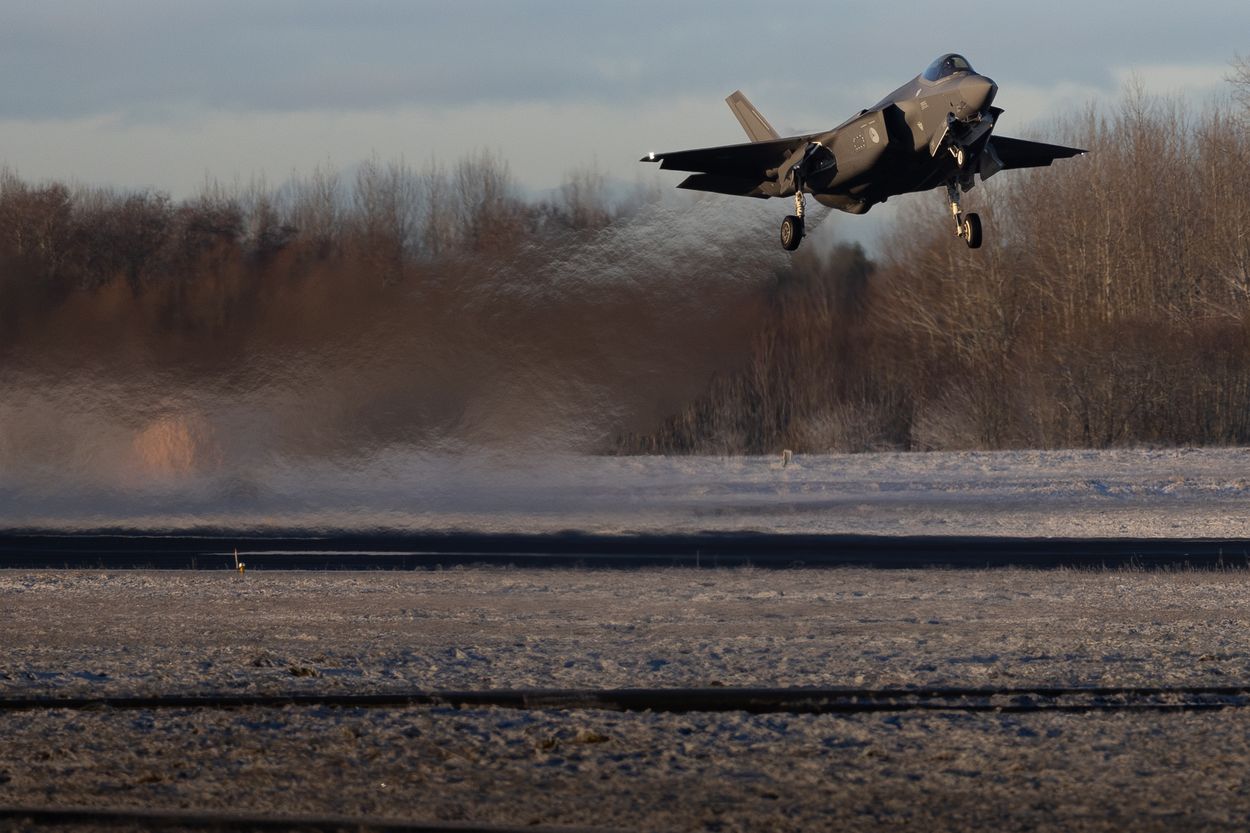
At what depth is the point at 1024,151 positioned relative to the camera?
19.3 m

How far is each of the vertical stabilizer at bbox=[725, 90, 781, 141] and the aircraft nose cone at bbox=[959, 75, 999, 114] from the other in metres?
6.57

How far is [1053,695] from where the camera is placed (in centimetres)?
959

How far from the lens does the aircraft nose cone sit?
614 inches

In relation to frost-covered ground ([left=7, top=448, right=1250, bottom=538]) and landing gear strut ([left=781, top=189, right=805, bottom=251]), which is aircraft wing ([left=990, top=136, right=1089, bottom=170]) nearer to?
landing gear strut ([left=781, top=189, right=805, bottom=251])

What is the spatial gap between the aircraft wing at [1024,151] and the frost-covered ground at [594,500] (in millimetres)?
8727

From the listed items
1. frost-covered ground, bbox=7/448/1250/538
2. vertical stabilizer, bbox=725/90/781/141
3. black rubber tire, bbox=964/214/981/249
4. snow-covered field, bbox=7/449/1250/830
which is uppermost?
vertical stabilizer, bbox=725/90/781/141

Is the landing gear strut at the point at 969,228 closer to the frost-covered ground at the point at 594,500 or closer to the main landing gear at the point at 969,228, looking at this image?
the main landing gear at the point at 969,228

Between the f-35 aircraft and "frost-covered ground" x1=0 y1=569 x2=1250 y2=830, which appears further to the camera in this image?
the f-35 aircraft

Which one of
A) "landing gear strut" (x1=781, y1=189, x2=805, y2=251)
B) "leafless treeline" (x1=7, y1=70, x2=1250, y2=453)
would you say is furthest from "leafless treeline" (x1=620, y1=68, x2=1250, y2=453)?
"landing gear strut" (x1=781, y1=189, x2=805, y2=251)

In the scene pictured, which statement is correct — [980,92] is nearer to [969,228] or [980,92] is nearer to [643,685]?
[969,228]

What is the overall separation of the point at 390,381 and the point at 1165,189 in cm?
3818

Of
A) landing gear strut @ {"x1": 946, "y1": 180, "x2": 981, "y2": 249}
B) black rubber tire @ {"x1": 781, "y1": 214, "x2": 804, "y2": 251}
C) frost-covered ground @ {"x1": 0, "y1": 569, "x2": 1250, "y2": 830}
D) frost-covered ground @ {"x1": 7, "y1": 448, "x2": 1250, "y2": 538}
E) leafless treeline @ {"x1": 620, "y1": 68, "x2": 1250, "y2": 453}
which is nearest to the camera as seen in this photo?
frost-covered ground @ {"x1": 0, "y1": 569, "x2": 1250, "y2": 830}

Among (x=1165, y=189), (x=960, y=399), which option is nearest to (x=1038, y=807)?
(x=960, y=399)

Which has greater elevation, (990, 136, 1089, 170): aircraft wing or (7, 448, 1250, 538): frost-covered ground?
(990, 136, 1089, 170): aircraft wing
